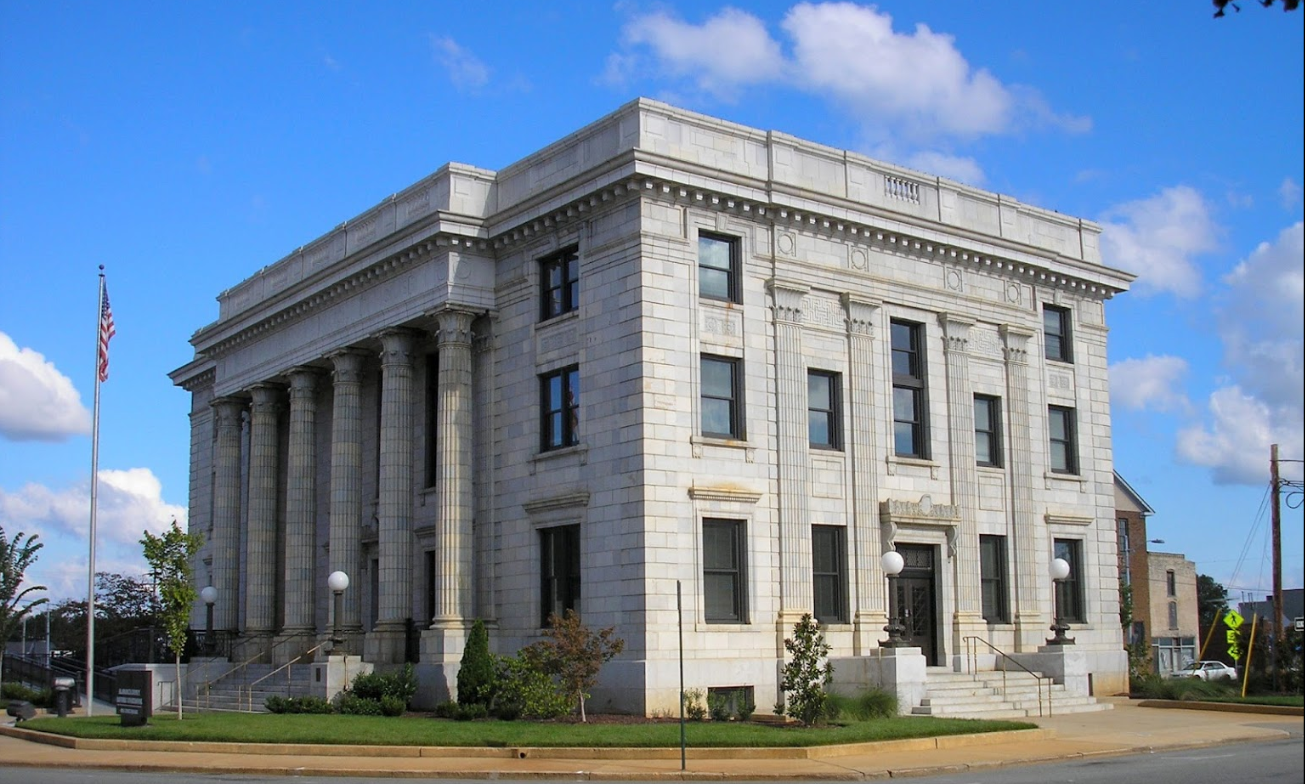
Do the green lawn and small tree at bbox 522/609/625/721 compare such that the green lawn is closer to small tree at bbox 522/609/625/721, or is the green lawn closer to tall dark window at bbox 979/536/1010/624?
small tree at bbox 522/609/625/721

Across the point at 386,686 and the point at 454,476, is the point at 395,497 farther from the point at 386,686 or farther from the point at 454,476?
the point at 386,686

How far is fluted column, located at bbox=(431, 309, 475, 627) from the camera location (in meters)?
34.6

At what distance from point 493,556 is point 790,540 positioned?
775 cm

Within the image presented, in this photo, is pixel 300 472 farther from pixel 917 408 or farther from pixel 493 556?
pixel 917 408

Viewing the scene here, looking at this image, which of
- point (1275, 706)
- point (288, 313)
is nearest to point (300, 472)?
point (288, 313)

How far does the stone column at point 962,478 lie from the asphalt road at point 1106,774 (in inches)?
443

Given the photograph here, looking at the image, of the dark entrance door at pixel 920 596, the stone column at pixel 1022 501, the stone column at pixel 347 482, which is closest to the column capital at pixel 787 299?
the dark entrance door at pixel 920 596

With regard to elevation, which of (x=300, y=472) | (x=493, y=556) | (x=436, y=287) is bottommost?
(x=493, y=556)

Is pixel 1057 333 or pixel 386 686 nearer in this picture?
pixel 386 686

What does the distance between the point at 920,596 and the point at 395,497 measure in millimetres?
14384

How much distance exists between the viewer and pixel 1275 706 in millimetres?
33312

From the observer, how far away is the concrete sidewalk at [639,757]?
74.0 ft

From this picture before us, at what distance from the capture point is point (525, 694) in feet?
98.0

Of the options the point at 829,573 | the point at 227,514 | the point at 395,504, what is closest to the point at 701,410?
the point at 829,573
